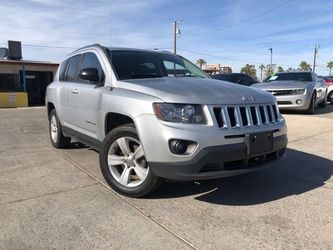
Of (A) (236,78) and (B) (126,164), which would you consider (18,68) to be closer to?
(A) (236,78)

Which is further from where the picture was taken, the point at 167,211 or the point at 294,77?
the point at 294,77

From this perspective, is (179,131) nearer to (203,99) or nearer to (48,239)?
(203,99)

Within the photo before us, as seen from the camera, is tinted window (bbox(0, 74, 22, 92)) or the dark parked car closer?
the dark parked car

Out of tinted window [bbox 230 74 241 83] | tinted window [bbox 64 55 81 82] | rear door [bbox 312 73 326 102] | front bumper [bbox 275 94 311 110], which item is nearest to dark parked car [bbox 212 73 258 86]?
tinted window [bbox 230 74 241 83]

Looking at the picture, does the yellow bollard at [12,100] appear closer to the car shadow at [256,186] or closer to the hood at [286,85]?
the hood at [286,85]

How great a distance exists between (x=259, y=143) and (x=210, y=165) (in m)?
0.64

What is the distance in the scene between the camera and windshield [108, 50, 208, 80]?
478 centimetres

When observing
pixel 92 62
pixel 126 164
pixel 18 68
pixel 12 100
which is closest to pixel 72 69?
pixel 92 62

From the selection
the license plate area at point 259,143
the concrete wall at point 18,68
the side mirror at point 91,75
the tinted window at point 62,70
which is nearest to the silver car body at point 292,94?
the tinted window at point 62,70

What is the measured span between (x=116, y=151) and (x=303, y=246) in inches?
87.7

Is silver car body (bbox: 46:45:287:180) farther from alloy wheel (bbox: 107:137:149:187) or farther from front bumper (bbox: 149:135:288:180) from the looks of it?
alloy wheel (bbox: 107:137:149:187)

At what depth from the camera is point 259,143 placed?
390 cm

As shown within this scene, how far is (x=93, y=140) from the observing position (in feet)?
16.4

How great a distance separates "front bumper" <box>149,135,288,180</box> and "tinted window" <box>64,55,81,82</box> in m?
2.80
